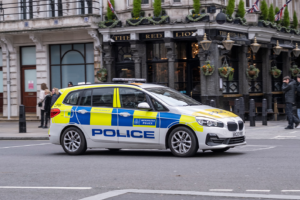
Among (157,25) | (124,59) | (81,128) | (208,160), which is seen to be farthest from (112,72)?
(208,160)

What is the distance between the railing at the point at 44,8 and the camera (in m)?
26.0

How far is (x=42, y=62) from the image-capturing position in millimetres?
27047

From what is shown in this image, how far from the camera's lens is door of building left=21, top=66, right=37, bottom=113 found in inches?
1089

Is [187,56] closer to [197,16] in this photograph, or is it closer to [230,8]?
[197,16]

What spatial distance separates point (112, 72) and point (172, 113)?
1513 centimetres

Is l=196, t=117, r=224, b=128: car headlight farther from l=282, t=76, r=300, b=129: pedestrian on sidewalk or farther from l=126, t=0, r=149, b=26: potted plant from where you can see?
l=126, t=0, r=149, b=26: potted plant

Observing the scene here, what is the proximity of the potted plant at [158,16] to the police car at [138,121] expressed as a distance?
1196 cm

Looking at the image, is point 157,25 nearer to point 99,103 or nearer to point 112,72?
point 112,72

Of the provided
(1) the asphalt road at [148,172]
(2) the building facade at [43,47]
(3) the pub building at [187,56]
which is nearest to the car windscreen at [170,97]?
(1) the asphalt road at [148,172]

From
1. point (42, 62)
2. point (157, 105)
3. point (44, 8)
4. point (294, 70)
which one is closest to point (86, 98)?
point (157, 105)

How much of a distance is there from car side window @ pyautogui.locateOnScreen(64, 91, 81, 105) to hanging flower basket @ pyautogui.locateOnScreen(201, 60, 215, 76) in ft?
39.1

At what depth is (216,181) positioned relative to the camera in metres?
7.73

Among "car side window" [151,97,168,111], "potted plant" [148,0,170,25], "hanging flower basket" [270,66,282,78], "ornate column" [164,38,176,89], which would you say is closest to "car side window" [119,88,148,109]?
"car side window" [151,97,168,111]

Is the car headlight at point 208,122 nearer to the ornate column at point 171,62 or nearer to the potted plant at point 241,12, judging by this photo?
the ornate column at point 171,62
